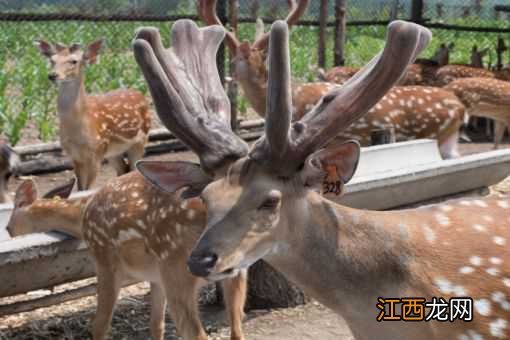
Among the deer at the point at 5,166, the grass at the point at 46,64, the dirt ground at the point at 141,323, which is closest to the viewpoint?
the dirt ground at the point at 141,323

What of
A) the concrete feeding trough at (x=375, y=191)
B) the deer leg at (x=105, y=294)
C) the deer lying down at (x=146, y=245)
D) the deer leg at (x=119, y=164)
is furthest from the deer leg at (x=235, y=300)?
the deer leg at (x=119, y=164)

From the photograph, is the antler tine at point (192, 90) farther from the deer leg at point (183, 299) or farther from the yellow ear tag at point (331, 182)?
the deer leg at point (183, 299)

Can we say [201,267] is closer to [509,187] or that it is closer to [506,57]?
[509,187]

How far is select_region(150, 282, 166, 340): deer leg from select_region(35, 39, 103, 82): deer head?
3704 mm

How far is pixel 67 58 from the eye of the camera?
7.90m

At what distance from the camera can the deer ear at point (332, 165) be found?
2791 millimetres

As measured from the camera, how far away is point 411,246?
114 inches

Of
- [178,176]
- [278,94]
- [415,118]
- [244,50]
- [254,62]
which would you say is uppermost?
[278,94]

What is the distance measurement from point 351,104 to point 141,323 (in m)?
2.76

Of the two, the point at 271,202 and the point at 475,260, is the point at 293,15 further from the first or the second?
the point at 271,202

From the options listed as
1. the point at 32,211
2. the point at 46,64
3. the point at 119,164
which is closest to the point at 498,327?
the point at 32,211

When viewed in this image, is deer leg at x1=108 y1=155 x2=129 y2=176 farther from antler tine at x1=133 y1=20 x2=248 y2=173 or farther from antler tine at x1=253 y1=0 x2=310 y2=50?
antler tine at x1=133 y1=20 x2=248 y2=173

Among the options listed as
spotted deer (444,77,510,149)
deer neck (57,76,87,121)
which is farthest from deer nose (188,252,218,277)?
spotted deer (444,77,510,149)

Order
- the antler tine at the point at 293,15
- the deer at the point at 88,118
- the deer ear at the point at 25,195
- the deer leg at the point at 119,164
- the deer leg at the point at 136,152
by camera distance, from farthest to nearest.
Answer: the deer leg at the point at 119,164
the deer leg at the point at 136,152
the antler tine at the point at 293,15
the deer at the point at 88,118
the deer ear at the point at 25,195
